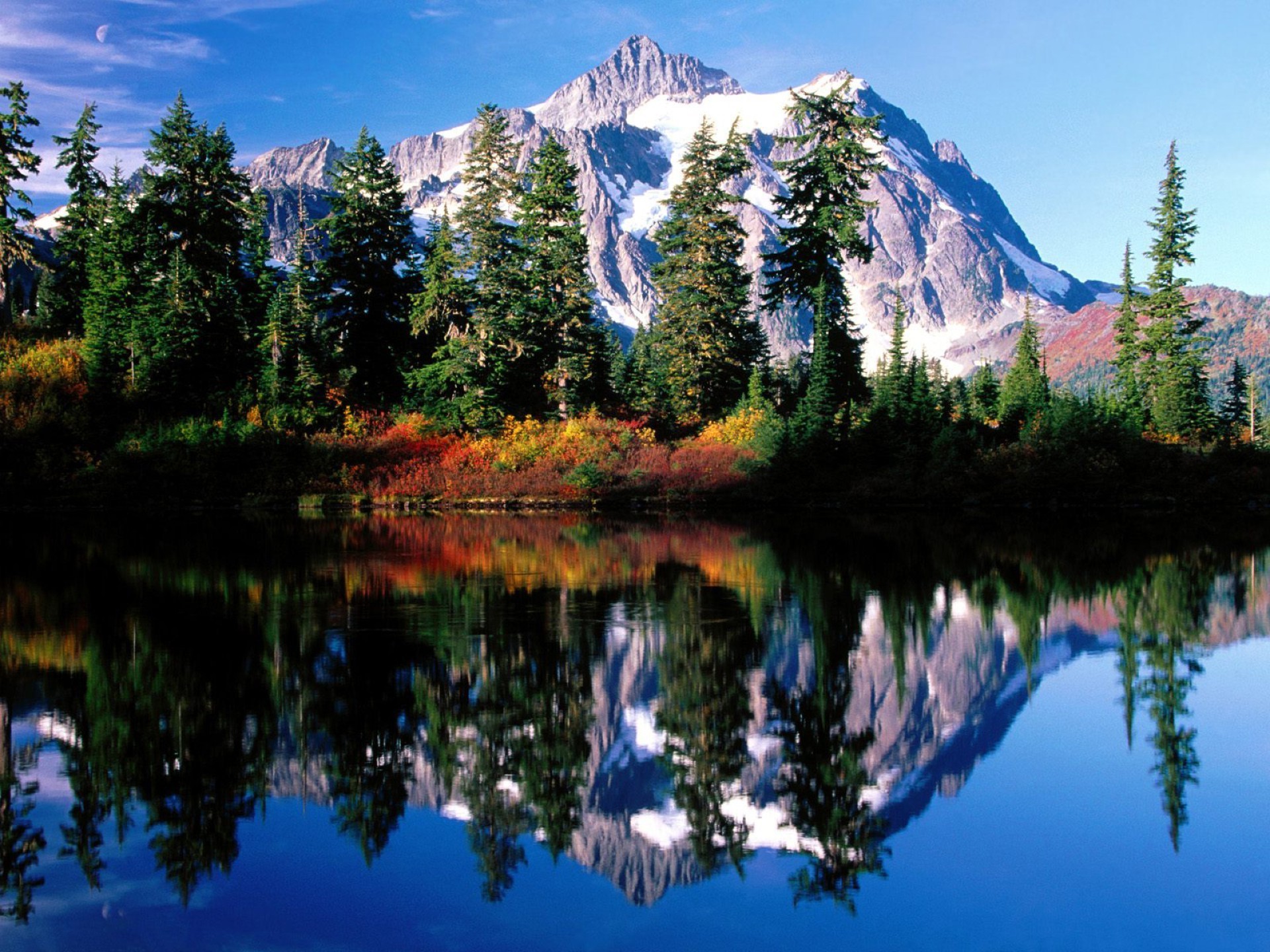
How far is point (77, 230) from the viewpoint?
56156 millimetres

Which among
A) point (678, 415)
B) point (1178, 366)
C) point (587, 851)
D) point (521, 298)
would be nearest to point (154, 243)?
point (521, 298)

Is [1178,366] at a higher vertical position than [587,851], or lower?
higher

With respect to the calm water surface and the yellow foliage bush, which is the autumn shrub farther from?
the calm water surface

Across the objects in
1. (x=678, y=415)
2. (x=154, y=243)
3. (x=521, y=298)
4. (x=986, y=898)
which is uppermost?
(x=154, y=243)

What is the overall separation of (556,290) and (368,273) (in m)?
10.0

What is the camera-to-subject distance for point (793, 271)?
51.2m

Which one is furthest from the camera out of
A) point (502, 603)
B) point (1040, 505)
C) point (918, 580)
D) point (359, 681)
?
point (1040, 505)

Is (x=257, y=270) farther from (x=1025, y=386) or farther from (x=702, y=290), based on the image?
(x=1025, y=386)

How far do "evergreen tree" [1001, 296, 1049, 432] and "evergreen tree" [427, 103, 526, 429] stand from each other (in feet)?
84.1

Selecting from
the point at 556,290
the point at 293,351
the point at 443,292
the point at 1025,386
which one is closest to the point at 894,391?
the point at 556,290

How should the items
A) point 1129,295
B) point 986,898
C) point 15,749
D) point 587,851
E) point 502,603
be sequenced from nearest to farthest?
point 986,898, point 587,851, point 15,749, point 502,603, point 1129,295

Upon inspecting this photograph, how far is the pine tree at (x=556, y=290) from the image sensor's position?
4772 centimetres

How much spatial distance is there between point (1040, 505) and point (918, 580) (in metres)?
28.3

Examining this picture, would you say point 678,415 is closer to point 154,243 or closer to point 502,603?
point 154,243
